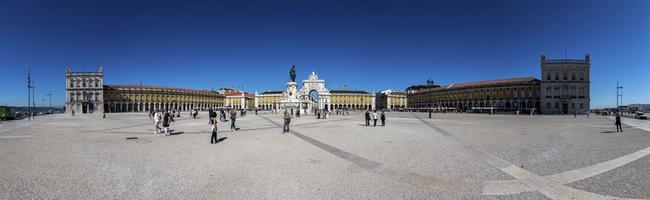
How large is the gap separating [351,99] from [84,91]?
10443cm

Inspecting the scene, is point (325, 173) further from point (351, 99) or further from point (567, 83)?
point (351, 99)

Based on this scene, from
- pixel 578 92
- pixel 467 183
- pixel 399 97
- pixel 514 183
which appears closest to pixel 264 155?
pixel 467 183

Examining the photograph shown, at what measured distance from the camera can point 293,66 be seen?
62625 millimetres

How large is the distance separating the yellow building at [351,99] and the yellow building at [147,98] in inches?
2315

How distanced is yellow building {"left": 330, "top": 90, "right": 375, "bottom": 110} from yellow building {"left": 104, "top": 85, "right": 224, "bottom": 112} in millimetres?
58807

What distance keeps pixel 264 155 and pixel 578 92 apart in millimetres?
86042

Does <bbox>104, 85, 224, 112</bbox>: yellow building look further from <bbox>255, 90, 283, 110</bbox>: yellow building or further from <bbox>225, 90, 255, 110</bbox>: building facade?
→ <bbox>255, 90, 283, 110</bbox>: yellow building

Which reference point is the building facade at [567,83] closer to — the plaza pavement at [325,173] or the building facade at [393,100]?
the plaza pavement at [325,173]

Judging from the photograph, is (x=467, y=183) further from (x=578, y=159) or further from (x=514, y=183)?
(x=578, y=159)

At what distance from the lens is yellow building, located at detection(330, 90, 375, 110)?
498 ft

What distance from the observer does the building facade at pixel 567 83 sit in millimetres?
71312

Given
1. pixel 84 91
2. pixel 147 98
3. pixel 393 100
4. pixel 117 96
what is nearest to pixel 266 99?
pixel 147 98

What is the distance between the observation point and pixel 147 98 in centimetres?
11312

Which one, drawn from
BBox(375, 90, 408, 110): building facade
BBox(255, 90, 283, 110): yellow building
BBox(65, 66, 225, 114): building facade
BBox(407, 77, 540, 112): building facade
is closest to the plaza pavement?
BBox(407, 77, 540, 112): building facade
